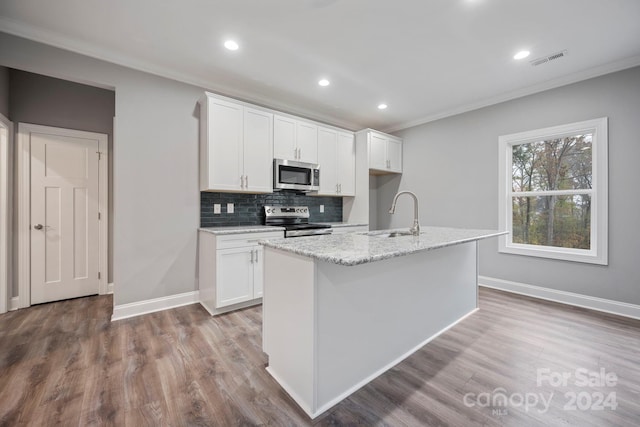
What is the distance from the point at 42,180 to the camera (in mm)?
3047

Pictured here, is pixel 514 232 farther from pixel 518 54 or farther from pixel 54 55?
pixel 54 55

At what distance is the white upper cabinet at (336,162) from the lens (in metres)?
4.05

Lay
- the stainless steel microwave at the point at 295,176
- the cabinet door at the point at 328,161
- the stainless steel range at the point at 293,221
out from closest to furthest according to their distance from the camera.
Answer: the stainless steel range at the point at 293,221 → the stainless steel microwave at the point at 295,176 → the cabinet door at the point at 328,161

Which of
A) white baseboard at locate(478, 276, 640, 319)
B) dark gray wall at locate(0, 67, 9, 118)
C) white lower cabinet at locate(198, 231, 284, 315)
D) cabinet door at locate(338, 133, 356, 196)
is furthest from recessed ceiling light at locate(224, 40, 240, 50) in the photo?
white baseboard at locate(478, 276, 640, 319)

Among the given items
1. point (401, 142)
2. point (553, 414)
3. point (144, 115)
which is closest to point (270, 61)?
point (144, 115)

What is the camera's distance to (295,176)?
366 cm

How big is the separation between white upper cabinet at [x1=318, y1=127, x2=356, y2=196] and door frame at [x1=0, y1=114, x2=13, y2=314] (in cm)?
346

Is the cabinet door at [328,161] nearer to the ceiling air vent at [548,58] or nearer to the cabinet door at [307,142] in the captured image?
the cabinet door at [307,142]

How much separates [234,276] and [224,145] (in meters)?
1.48

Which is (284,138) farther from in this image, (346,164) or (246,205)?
(346,164)

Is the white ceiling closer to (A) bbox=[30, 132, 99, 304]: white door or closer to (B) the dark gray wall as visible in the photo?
(B) the dark gray wall

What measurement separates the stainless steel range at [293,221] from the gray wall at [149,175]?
3.23ft

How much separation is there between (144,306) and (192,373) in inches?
56.0

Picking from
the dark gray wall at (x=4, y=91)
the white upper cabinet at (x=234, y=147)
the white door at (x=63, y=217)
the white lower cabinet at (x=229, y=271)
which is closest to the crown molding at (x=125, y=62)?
the white upper cabinet at (x=234, y=147)
